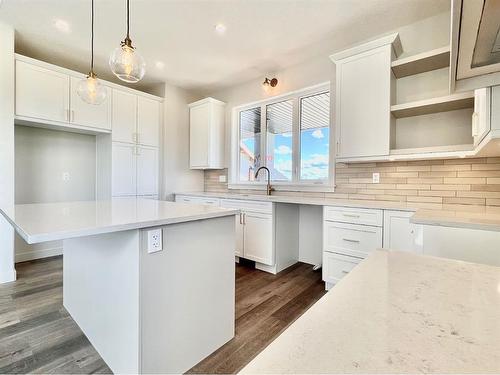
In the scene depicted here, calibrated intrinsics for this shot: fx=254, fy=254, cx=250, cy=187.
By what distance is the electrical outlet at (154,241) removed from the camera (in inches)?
52.7

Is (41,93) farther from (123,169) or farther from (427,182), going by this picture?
(427,182)

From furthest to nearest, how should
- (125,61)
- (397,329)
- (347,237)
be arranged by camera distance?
(347,237) → (125,61) → (397,329)

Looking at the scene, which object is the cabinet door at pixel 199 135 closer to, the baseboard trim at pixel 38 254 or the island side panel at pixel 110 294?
the baseboard trim at pixel 38 254

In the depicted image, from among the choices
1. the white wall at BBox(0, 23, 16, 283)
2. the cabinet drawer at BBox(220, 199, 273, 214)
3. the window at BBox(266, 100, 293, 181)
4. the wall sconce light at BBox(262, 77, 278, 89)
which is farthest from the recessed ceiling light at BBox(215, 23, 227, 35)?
the white wall at BBox(0, 23, 16, 283)

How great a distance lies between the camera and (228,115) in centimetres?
439

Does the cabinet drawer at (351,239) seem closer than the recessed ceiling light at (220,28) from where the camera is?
Yes

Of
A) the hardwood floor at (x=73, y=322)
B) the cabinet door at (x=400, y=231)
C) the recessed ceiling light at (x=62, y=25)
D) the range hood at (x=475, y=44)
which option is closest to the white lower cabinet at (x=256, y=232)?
the hardwood floor at (x=73, y=322)

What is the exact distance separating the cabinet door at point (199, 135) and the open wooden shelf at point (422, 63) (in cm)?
282

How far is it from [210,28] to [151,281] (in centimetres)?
262

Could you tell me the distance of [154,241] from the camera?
1357 millimetres

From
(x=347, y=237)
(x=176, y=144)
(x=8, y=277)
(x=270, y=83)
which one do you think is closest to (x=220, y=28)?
(x=270, y=83)

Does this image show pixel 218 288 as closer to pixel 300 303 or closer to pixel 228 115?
pixel 300 303

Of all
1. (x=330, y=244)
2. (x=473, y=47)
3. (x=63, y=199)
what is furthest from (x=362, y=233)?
(x=63, y=199)

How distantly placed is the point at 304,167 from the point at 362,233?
134 centimetres
